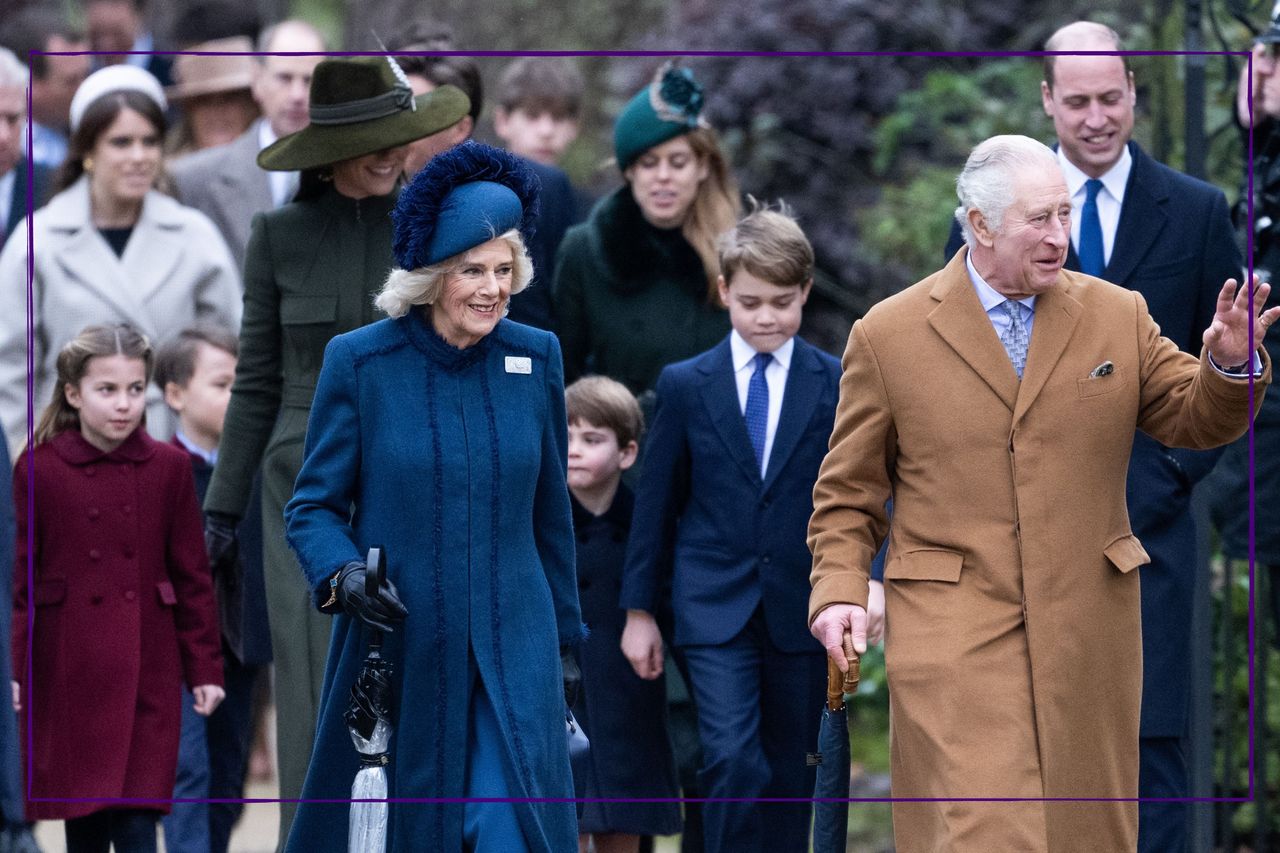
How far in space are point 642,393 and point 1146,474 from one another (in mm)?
1904

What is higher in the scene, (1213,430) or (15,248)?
(15,248)

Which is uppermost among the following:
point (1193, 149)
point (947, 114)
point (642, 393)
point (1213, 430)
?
point (947, 114)

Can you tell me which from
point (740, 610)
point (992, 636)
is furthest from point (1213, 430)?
point (740, 610)

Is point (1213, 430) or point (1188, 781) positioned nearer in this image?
point (1213, 430)

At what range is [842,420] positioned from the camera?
595cm

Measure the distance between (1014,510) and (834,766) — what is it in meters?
0.75

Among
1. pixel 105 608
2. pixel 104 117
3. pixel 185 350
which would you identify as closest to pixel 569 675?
pixel 105 608

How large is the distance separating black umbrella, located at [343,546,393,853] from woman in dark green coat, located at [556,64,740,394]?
2.53 meters

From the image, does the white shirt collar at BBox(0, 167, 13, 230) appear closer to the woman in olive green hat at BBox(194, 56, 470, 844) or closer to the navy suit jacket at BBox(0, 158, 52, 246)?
the navy suit jacket at BBox(0, 158, 52, 246)

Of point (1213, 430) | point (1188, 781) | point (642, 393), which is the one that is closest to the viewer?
point (1213, 430)

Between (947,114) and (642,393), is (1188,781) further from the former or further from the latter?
(947,114)

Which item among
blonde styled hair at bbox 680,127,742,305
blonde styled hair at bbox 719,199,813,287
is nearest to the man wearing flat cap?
blonde styled hair at bbox 680,127,742,305

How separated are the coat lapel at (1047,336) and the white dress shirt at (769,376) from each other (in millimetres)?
1425

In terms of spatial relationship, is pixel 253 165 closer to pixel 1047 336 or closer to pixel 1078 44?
pixel 1078 44
